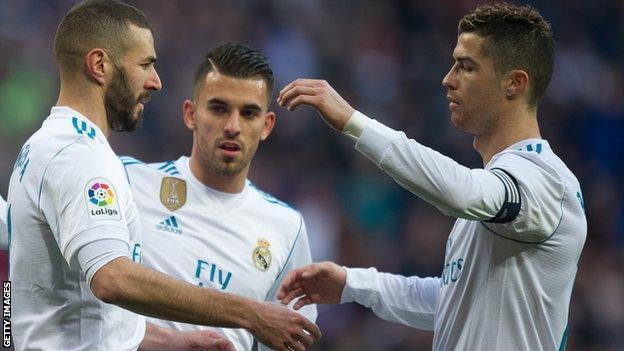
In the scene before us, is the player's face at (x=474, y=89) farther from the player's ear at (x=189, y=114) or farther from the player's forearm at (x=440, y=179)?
the player's ear at (x=189, y=114)

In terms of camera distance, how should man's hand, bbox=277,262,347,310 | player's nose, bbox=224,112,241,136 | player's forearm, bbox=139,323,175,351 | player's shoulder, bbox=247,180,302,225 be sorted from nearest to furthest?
1. player's forearm, bbox=139,323,175,351
2. man's hand, bbox=277,262,347,310
3. player's nose, bbox=224,112,241,136
4. player's shoulder, bbox=247,180,302,225

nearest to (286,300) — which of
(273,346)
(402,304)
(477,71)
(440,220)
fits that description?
(402,304)

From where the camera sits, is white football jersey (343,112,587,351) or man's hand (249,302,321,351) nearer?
man's hand (249,302,321,351)

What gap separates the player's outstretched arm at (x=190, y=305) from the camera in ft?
10.8

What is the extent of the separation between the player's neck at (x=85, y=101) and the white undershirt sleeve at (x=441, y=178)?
1.07 metres

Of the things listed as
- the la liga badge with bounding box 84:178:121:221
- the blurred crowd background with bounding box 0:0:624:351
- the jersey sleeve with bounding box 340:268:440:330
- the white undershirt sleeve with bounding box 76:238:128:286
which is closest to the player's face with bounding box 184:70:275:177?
the jersey sleeve with bounding box 340:268:440:330

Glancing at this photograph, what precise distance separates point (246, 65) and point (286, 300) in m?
1.31

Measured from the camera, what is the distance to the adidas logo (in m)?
4.82

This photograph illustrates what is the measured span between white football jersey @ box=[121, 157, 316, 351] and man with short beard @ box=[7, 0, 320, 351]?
834mm

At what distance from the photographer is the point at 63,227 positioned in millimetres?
3350

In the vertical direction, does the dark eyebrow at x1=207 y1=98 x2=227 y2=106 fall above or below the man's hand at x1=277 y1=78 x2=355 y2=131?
above

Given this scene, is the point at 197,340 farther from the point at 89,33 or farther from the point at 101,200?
the point at 89,33

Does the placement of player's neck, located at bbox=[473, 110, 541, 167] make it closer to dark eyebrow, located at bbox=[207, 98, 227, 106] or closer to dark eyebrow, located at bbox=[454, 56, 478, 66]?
dark eyebrow, located at bbox=[454, 56, 478, 66]

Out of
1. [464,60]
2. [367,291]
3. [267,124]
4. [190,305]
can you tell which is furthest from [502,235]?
[267,124]
